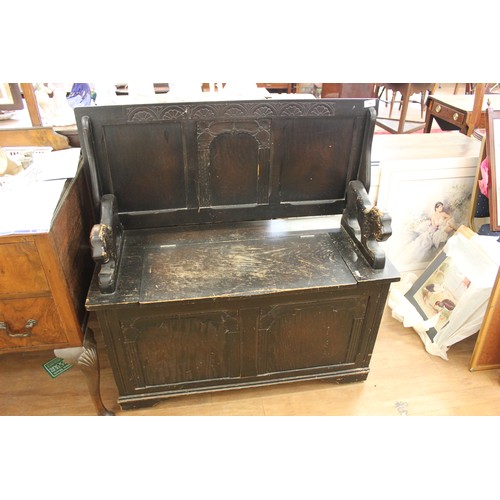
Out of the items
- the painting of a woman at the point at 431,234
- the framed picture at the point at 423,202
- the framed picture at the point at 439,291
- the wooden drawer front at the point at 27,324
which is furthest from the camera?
the painting of a woman at the point at 431,234

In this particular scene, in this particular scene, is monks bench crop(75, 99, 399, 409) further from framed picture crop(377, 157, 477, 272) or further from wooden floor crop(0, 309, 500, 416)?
framed picture crop(377, 157, 477, 272)

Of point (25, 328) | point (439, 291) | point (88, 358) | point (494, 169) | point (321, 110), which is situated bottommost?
point (439, 291)

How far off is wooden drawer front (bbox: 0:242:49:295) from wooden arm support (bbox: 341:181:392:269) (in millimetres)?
1073

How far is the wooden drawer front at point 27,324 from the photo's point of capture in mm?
1241

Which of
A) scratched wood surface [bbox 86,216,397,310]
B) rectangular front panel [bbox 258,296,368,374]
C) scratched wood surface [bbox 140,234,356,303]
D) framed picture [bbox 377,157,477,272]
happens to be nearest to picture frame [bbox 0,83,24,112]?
scratched wood surface [bbox 86,216,397,310]

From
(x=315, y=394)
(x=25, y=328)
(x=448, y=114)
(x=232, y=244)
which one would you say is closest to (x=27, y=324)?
(x=25, y=328)

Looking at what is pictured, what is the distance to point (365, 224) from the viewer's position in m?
1.49

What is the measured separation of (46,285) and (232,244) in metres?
0.65

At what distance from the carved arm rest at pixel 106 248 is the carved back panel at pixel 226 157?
95 mm

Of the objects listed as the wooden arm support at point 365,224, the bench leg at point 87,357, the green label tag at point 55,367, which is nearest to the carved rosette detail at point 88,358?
the bench leg at point 87,357

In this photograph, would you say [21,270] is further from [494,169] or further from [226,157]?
[494,169]

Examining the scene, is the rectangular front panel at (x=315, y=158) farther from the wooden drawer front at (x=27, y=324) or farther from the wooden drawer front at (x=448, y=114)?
the wooden drawer front at (x=448, y=114)
